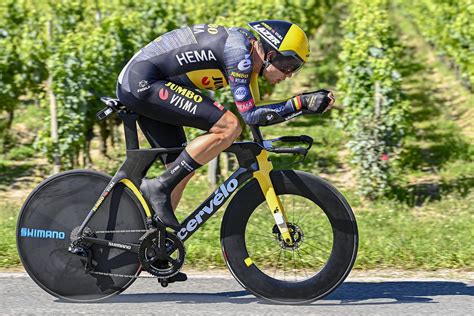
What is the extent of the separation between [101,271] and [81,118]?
18.9ft

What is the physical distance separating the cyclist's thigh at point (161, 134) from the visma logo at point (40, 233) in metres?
0.81

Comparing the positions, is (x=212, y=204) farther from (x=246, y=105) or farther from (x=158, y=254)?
(x=246, y=105)

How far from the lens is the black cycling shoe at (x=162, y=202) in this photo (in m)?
5.20

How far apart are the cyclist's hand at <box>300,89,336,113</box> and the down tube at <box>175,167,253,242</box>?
63 cm

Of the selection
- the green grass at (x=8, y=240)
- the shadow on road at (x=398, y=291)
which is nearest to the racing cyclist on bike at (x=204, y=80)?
the shadow on road at (x=398, y=291)

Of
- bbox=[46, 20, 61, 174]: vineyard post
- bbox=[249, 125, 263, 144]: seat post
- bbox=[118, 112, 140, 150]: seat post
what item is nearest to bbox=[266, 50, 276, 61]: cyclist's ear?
bbox=[249, 125, 263, 144]: seat post

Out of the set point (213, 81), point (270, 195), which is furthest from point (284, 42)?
point (270, 195)

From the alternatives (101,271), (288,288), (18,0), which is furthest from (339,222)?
(18,0)

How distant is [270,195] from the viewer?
518 cm

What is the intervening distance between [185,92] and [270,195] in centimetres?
80

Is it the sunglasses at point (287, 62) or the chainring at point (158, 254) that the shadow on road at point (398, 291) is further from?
the sunglasses at point (287, 62)

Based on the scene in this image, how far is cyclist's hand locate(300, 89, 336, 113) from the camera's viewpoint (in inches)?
190

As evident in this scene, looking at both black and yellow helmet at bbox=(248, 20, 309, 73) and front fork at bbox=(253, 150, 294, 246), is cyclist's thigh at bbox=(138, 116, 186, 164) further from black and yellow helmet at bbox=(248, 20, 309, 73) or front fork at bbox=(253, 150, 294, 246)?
black and yellow helmet at bbox=(248, 20, 309, 73)

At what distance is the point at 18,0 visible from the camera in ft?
44.3
